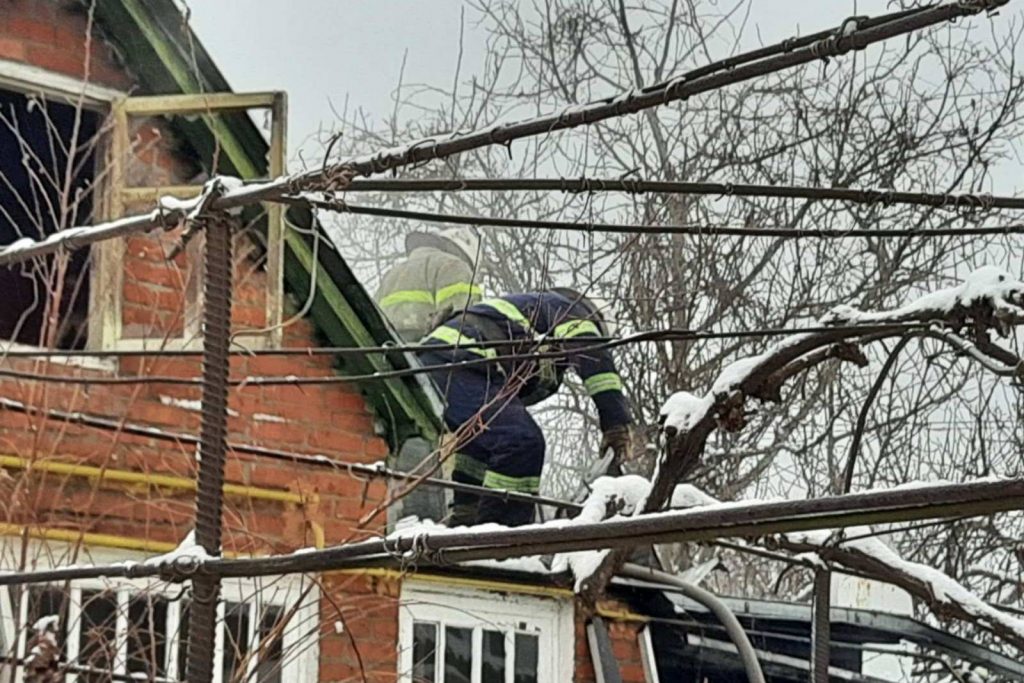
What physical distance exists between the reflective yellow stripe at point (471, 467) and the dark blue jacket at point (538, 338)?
42cm

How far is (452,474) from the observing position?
346 inches

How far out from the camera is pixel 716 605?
8.17m

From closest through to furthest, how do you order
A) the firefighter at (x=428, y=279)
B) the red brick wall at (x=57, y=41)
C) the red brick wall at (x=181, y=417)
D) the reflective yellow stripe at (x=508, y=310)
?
the red brick wall at (x=181, y=417) < the reflective yellow stripe at (x=508, y=310) < the red brick wall at (x=57, y=41) < the firefighter at (x=428, y=279)

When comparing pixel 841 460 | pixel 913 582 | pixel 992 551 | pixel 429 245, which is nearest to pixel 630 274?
pixel 429 245

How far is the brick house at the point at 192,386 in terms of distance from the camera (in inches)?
273

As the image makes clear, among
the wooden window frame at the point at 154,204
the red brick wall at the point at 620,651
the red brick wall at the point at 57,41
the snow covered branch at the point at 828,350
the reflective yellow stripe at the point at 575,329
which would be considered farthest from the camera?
the red brick wall at the point at 620,651

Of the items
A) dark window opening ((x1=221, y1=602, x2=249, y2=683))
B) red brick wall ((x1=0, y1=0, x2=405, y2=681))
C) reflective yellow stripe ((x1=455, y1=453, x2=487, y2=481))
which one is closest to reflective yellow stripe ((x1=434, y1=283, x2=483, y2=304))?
reflective yellow stripe ((x1=455, y1=453, x2=487, y2=481))

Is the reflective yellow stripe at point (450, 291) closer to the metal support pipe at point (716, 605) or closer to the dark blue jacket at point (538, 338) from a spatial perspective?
the dark blue jacket at point (538, 338)

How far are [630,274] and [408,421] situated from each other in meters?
4.60

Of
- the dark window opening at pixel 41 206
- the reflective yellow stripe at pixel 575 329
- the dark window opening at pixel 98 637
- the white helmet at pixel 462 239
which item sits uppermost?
the white helmet at pixel 462 239

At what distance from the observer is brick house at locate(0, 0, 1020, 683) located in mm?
6922

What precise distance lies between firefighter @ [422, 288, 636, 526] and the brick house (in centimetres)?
31

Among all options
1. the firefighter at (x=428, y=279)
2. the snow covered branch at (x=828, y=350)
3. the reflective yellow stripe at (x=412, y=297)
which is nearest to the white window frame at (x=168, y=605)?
the snow covered branch at (x=828, y=350)

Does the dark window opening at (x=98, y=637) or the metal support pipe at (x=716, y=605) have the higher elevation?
the metal support pipe at (x=716, y=605)
